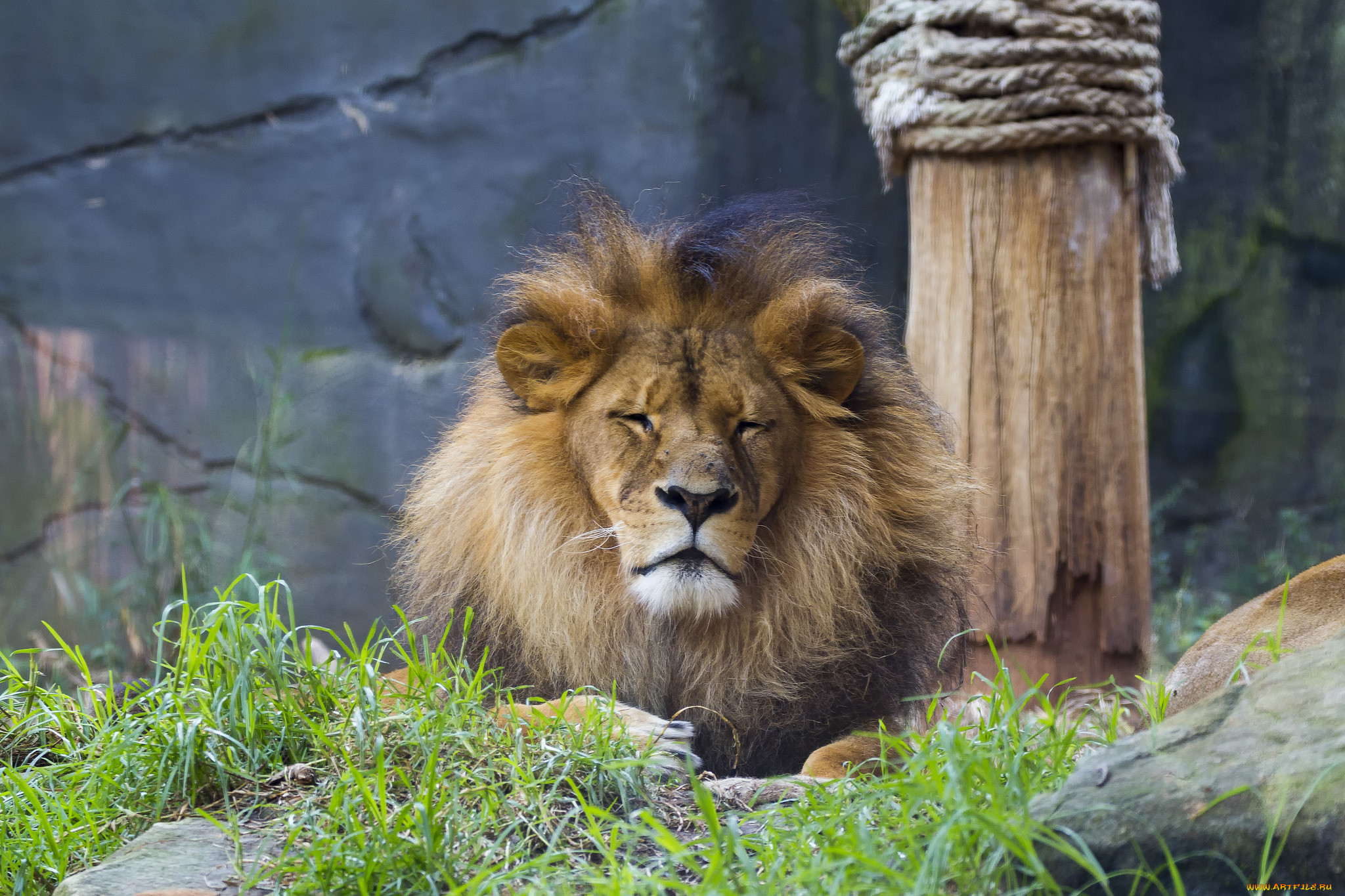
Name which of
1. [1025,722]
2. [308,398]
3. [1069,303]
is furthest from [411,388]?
[1025,722]

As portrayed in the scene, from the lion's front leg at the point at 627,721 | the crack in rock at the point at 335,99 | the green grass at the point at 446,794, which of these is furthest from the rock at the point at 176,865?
the crack in rock at the point at 335,99

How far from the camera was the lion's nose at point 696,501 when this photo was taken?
2215 mm

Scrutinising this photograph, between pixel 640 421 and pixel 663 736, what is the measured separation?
63 centimetres

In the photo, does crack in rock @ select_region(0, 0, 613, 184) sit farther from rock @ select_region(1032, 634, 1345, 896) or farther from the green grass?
rock @ select_region(1032, 634, 1345, 896)

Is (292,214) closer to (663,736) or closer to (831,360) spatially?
(831,360)

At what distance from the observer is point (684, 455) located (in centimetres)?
224

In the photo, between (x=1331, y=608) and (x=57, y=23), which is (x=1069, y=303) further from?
(x=57, y=23)

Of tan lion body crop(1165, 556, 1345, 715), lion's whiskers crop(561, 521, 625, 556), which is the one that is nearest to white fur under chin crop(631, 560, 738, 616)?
lion's whiskers crop(561, 521, 625, 556)

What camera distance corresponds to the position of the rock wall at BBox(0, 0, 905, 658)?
19.2 feet

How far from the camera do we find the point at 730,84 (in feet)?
18.6

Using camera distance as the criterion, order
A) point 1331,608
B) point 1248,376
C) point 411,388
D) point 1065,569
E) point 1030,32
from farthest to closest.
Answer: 1. point 1248,376
2. point 411,388
3. point 1065,569
4. point 1030,32
5. point 1331,608

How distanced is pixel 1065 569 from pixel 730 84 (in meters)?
3.33

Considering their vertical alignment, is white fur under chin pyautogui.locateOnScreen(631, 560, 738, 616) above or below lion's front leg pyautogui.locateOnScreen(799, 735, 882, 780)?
above

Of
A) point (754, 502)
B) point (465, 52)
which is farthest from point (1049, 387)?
point (465, 52)
